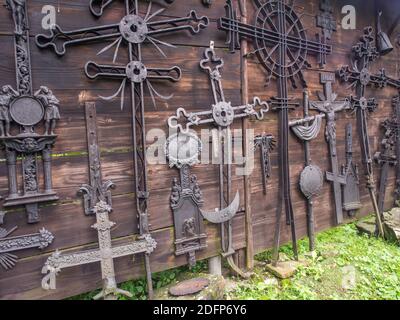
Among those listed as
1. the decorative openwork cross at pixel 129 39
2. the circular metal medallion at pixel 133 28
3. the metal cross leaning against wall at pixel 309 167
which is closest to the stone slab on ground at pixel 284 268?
the metal cross leaning against wall at pixel 309 167

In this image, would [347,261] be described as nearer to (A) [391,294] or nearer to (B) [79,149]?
(A) [391,294]

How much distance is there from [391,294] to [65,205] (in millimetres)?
2878

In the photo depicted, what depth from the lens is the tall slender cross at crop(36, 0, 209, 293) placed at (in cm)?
211

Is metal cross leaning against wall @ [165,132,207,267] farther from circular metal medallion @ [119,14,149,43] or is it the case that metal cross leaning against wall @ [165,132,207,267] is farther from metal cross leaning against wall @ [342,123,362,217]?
metal cross leaning against wall @ [342,123,362,217]

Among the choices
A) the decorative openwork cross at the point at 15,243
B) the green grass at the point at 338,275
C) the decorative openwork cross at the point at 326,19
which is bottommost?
the green grass at the point at 338,275

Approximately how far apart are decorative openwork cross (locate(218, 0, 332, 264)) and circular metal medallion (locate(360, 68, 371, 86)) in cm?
101

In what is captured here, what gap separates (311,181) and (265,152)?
2.49 ft

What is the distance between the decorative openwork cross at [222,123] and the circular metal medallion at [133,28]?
1.83 ft

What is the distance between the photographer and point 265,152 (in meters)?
3.00

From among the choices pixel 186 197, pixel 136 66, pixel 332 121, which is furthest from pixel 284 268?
pixel 136 66

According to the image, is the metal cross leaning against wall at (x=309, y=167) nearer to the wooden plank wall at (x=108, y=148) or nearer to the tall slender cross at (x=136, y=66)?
the wooden plank wall at (x=108, y=148)

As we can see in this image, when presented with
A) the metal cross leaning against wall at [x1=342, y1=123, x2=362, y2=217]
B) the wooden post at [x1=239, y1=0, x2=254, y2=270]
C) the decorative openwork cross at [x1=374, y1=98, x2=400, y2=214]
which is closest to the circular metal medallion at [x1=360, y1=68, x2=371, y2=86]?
→ the metal cross leaning against wall at [x1=342, y1=123, x2=362, y2=217]

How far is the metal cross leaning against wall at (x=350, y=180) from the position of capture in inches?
149

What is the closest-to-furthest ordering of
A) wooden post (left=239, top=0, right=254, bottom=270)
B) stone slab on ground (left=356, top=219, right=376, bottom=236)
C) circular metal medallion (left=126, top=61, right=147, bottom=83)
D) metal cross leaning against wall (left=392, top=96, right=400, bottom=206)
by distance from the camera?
1. circular metal medallion (left=126, top=61, right=147, bottom=83)
2. wooden post (left=239, top=0, right=254, bottom=270)
3. stone slab on ground (left=356, top=219, right=376, bottom=236)
4. metal cross leaning against wall (left=392, top=96, right=400, bottom=206)
